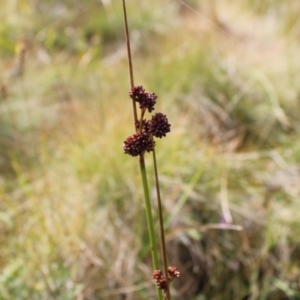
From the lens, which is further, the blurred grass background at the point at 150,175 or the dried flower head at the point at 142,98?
the blurred grass background at the point at 150,175

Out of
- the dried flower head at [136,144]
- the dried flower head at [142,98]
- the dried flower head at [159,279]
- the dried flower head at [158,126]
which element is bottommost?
the dried flower head at [159,279]

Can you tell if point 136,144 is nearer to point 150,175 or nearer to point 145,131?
point 145,131

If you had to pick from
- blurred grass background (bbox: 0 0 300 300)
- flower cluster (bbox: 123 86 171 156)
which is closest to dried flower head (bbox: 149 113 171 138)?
flower cluster (bbox: 123 86 171 156)

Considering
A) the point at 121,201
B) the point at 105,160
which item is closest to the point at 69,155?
the point at 105,160

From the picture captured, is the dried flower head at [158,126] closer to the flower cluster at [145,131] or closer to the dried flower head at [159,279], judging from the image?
the flower cluster at [145,131]

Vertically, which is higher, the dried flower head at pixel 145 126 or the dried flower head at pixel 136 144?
the dried flower head at pixel 145 126

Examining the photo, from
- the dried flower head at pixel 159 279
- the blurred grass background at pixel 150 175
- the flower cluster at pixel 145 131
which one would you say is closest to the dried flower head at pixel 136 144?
the flower cluster at pixel 145 131
